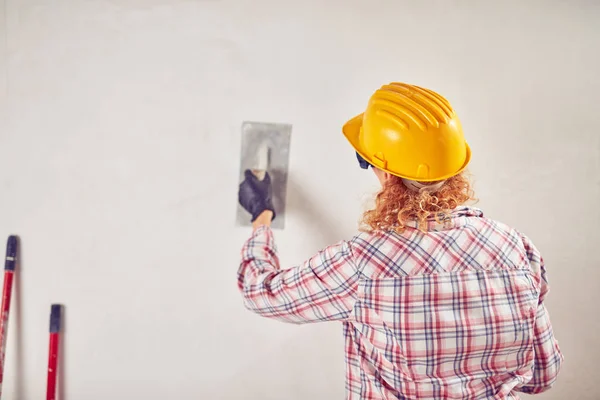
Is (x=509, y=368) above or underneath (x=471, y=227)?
underneath

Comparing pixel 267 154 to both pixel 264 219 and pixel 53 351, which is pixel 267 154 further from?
pixel 53 351

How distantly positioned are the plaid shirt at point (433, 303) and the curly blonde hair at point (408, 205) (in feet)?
0.07

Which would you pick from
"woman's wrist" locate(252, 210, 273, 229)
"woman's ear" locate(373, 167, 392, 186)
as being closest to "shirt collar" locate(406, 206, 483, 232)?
"woman's ear" locate(373, 167, 392, 186)

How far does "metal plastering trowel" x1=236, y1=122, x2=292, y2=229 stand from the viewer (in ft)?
4.88

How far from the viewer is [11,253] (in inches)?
56.4

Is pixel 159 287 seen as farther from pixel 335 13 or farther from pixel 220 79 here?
pixel 335 13

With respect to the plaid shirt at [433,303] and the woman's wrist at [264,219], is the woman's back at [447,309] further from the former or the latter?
the woman's wrist at [264,219]

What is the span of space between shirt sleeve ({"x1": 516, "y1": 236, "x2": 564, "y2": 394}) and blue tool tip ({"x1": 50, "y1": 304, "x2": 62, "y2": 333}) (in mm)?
1297

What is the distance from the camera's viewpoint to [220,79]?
57.3 inches

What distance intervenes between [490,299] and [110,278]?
3.64 ft

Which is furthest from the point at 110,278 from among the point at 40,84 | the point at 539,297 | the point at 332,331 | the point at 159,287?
the point at 539,297

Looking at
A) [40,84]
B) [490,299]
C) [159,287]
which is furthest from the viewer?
[159,287]

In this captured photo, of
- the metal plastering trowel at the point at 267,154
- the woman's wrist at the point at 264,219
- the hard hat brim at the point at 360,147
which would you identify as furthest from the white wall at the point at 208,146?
the hard hat brim at the point at 360,147

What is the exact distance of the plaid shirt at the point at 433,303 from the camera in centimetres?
97
